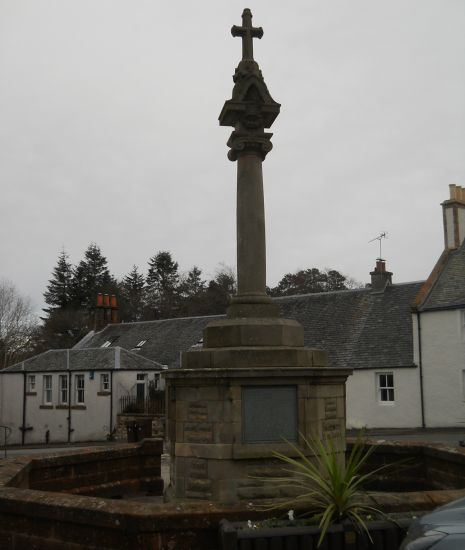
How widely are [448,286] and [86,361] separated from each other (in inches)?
717

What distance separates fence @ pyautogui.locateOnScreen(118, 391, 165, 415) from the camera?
2946 cm

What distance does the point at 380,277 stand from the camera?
103ft

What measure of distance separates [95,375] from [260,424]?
24773mm

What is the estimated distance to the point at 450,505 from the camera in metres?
5.21

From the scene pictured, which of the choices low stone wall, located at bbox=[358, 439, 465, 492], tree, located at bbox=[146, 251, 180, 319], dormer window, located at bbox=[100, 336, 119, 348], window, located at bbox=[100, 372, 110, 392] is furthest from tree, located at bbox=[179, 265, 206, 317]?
low stone wall, located at bbox=[358, 439, 465, 492]

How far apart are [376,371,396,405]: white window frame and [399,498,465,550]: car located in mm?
23312

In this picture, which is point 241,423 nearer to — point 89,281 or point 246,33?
point 246,33

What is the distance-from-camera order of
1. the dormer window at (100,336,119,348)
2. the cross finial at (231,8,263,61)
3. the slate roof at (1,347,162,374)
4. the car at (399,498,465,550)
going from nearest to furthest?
1. the car at (399,498,465,550)
2. the cross finial at (231,8,263,61)
3. the slate roof at (1,347,162,374)
4. the dormer window at (100,336,119,348)

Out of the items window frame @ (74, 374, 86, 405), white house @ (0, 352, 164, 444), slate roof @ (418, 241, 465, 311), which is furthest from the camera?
window frame @ (74, 374, 86, 405)

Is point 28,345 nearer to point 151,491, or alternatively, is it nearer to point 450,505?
point 151,491

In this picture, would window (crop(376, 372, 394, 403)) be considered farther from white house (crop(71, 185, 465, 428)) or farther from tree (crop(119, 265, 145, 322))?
tree (crop(119, 265, 145, 322))

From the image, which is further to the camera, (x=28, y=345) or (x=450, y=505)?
(x=28, y=345)

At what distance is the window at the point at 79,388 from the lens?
31.9 meters

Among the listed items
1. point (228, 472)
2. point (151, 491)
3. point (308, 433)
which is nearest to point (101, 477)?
point (151, 491)
